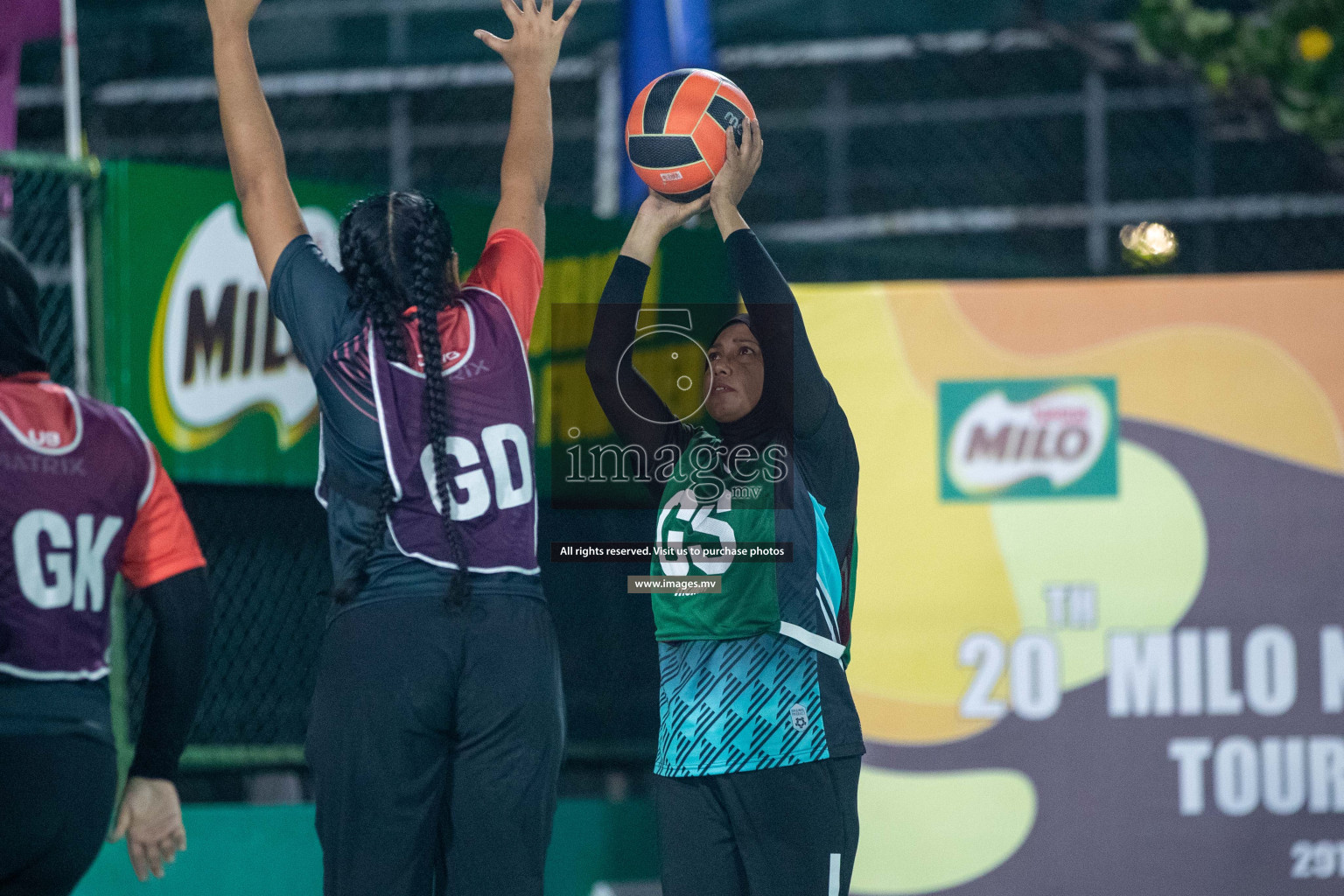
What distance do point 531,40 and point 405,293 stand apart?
2.72ft

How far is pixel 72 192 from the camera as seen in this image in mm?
4844

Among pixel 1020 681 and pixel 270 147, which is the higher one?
pixel 270 147

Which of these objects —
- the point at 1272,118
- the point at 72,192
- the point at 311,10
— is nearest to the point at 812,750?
the point at 72,192

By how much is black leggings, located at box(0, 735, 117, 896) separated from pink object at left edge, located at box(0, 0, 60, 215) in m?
2.75

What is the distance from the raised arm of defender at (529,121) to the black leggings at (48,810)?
1.46 m

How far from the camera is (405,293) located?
309 cm

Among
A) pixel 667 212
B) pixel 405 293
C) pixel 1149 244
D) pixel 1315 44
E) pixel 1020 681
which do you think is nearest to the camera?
pixel 405 293

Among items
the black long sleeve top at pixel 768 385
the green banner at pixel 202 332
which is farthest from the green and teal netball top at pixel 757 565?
the green banner at pixel 202 332

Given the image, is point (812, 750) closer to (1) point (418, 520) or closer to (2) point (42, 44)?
(1) point (418, 520)

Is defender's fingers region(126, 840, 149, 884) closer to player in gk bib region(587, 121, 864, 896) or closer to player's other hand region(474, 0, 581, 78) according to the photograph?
player in gk bib region(587, 121, 864, 896)

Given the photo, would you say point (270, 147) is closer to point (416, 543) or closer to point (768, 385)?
point (416, 543)

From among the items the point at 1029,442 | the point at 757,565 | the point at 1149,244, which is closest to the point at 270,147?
the point at 757,565

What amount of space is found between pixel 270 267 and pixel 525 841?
1.35 m

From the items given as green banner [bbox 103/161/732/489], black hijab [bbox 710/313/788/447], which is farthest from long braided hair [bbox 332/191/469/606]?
green banner [bbox 103/161/732/489]
